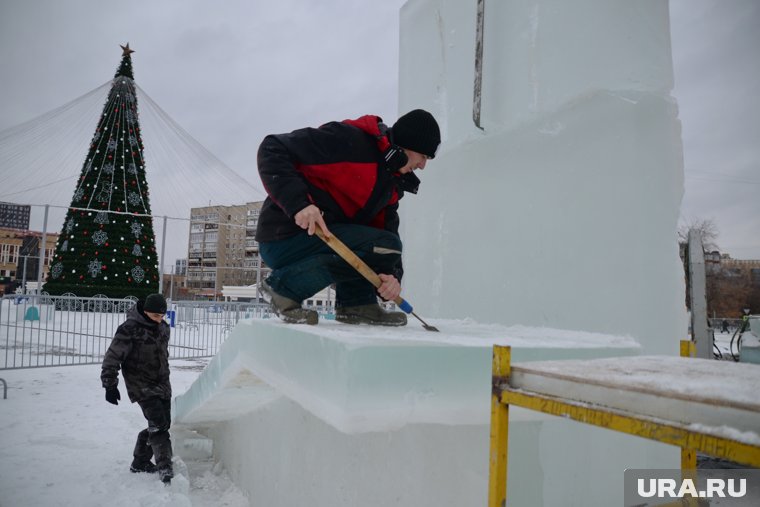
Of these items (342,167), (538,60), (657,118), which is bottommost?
(342,167)

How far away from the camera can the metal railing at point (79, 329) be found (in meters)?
7.85

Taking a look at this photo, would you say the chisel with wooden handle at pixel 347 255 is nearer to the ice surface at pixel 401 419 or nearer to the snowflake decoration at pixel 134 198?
the ice surface at pixel 401 419

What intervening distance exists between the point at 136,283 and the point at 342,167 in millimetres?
13717

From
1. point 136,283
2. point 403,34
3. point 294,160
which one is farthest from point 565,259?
point 136,283

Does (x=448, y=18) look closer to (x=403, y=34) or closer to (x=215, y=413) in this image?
(x=403, y=34)

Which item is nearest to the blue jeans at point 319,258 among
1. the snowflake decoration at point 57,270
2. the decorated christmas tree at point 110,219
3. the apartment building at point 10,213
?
the apartment building at point 10,213

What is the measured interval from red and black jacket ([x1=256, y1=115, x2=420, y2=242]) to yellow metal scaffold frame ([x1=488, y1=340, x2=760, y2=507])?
46.0 inches

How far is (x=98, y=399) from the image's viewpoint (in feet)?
17.4

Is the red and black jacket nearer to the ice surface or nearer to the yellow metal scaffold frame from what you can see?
the ice surface

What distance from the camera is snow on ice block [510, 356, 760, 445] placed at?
2.73ft

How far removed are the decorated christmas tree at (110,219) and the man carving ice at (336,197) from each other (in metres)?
12.8

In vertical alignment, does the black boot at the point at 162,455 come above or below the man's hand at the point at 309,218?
below

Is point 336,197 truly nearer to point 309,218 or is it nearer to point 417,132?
point 309,218

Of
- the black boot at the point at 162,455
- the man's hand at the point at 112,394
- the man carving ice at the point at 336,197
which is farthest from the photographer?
the man's hand at the point at 112,394
